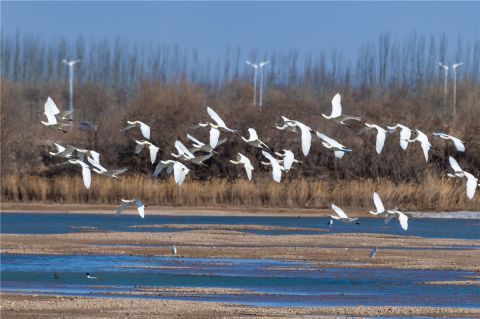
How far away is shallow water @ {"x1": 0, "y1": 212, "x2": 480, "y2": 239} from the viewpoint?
40375 millimetres

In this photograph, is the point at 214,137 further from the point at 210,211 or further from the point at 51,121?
the point at 210,211

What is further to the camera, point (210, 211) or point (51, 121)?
point (210, 211)

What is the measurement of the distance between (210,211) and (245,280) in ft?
66.9

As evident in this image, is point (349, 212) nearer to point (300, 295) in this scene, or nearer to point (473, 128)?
point (473, 128)

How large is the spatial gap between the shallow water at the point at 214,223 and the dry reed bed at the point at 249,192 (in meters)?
1.31

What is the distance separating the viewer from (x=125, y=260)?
103 feet

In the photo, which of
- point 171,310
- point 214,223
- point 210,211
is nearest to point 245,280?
point 171,310

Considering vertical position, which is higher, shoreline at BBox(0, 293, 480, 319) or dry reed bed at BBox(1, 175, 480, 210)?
shoreline at BBox(0, 293, 480, 319)

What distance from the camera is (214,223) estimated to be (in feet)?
143

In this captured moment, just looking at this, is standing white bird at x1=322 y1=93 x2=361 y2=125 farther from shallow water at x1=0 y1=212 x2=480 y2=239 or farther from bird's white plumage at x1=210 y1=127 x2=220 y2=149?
shallow water at x1=0 y1=212 x2=480 y2=239

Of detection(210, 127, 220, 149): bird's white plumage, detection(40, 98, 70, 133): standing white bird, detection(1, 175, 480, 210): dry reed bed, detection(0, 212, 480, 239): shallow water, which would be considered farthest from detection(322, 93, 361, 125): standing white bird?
detection(1, 175, 480, 210): dry reed bed

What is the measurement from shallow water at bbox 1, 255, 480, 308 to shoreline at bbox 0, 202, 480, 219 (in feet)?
50.3

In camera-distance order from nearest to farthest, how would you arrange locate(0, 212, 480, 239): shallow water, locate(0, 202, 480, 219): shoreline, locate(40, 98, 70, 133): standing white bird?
locate(40, 98, 70, 133): standing white bird
locate(0, 212, 480, 239): shallow water
locate(0, 202, 480, 219): shoreline

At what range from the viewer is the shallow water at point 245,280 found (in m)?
24.6
